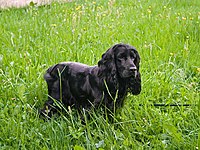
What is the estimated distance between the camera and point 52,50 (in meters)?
4.45

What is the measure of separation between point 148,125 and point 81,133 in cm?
55

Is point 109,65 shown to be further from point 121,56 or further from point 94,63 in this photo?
point 94,63

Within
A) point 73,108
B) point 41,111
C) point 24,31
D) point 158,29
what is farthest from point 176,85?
point 24,31

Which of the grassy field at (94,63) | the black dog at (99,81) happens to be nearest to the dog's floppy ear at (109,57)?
the black dog at (99,81)

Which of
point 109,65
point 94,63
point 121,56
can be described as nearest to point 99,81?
point 109,65

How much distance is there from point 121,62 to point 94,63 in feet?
4.81

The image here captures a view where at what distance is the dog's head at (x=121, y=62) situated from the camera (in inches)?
106

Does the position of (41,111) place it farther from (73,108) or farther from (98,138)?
(98,138)

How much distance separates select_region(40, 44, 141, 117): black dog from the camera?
274 cm

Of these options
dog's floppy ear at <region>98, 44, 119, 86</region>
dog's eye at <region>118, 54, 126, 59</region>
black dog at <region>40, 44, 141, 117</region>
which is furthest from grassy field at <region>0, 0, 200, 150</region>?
dog's eye at <region>118, 54, 126, 59</region>

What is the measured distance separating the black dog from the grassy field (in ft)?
0.42

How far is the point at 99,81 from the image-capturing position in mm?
2900

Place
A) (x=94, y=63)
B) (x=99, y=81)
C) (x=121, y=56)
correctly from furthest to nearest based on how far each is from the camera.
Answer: (x=94, y=63) → (x=99, y=81) → (x=121, y=56)

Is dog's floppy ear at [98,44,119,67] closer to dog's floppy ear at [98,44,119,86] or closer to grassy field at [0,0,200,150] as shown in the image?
dog's floppy ear at [98,44,119,86]
